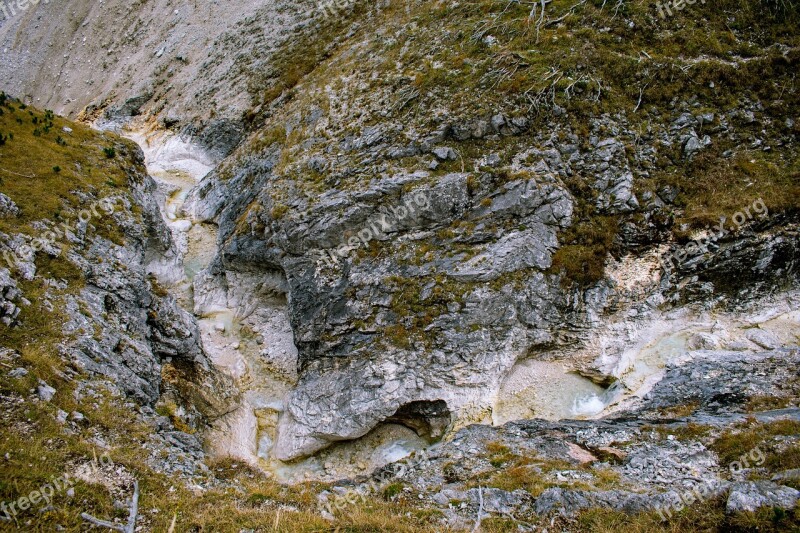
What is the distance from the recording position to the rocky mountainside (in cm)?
1432

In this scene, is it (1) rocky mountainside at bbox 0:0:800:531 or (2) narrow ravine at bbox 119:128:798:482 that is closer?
(1) rocky mountainside at bbox 0:0:800:531

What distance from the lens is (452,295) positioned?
2461 cm

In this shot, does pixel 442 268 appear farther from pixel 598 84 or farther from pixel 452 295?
pixel 598 84

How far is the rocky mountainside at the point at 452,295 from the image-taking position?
14.3 meters

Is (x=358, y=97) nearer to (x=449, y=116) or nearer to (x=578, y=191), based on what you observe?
(x=449, y=116)

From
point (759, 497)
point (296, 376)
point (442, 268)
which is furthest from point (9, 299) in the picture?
point (759, 497)

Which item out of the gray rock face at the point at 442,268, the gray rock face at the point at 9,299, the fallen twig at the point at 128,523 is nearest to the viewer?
the fallen twig at the point at 128,523

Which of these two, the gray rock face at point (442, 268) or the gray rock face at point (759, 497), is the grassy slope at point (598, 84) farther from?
the gray rock face at point (759, 497)

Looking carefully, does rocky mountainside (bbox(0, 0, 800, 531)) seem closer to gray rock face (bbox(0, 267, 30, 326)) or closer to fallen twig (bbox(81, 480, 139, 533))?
gray rock face (bbox(0, 267, 30, 326))

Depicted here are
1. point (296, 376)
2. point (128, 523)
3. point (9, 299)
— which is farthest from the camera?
point (296, 376)

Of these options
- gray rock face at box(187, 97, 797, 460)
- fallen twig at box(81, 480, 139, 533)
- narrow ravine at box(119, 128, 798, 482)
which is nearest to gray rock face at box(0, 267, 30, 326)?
fallen twig at box(81, 480, 139, 533)

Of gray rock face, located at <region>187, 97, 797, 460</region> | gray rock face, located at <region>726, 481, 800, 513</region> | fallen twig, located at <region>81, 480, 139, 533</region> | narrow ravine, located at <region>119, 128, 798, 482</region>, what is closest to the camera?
gray rock face, located at <region>726, 481, 800, 513</region>

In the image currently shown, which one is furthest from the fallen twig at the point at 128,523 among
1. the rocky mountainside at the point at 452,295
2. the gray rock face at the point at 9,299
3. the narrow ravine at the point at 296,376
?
the narrow ravine at the point at 296,376

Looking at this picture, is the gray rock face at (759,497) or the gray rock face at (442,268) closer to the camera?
the gray rock face at (759,497)
